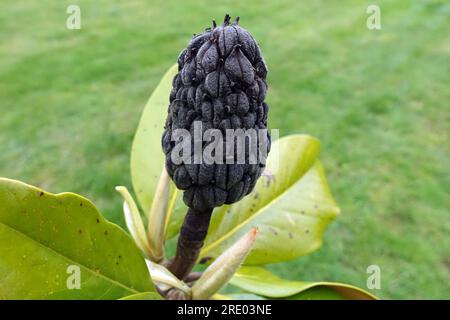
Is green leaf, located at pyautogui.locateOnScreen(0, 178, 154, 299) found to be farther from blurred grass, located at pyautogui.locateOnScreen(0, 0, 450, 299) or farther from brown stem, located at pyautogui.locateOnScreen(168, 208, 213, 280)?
blurred grass, located at pyautogui.locateOnScreen(0, 0, 450, 299)

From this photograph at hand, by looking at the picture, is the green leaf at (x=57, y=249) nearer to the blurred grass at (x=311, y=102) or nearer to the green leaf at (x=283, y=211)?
the green leaf at (x=283, y=211)

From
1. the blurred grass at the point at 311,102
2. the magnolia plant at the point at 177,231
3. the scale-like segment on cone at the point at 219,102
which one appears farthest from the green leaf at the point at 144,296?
the blurred grass at the point at 311,102

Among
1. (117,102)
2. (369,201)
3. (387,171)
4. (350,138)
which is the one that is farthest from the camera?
(117,102)

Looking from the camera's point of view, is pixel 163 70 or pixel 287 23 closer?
pixel 163 70

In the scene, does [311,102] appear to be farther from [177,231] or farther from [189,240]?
[189,240]

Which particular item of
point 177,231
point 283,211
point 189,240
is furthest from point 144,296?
point 283,211

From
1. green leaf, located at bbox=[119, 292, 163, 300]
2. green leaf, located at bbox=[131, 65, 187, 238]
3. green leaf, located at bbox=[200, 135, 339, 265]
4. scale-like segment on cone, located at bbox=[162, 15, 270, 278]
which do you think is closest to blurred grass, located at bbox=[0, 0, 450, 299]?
green leaf, located at bbox=[200, 135, 339, 265]
